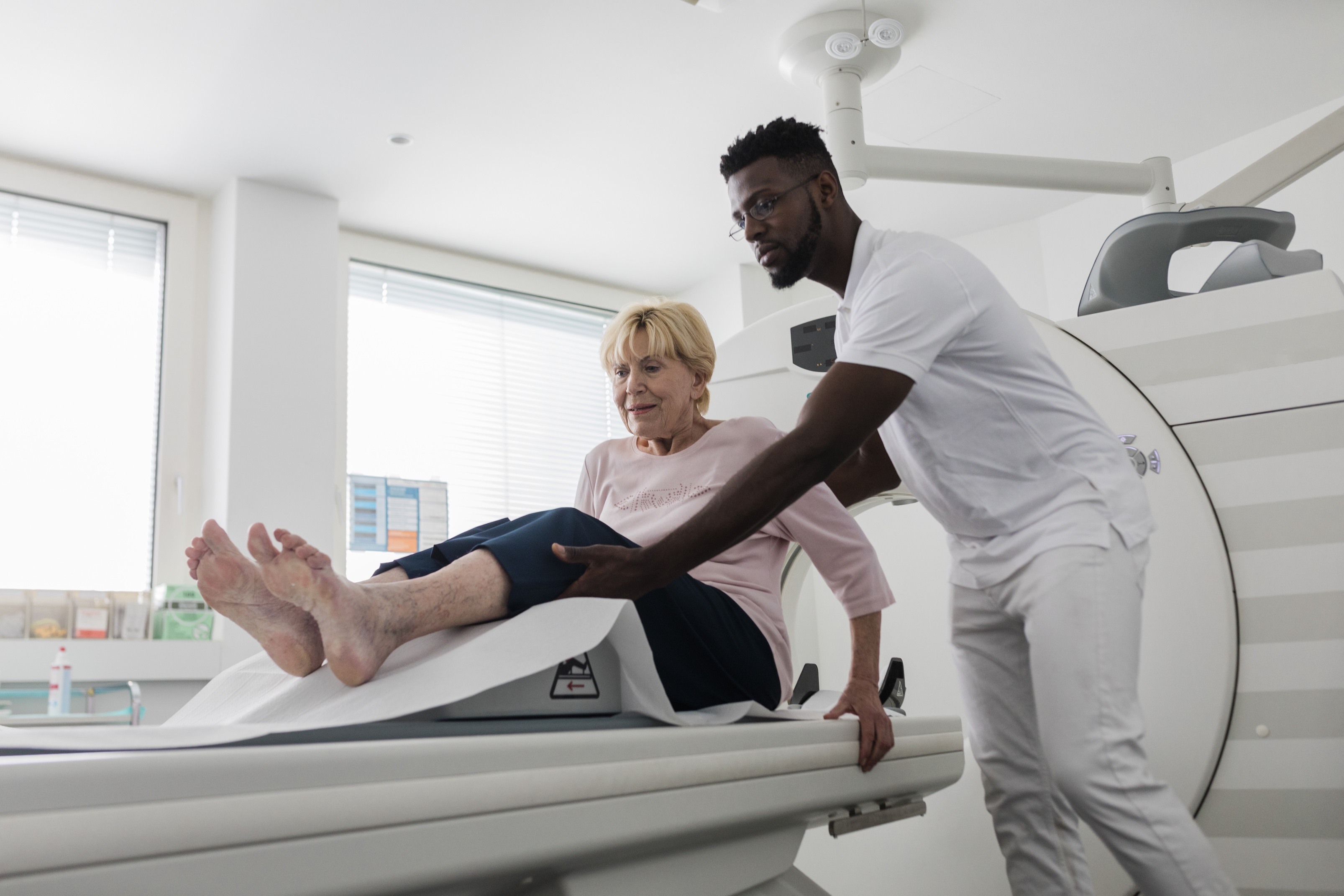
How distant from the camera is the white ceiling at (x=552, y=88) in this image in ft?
8.98

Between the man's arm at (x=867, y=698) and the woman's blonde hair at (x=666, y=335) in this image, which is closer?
the man's arm at (x=867, y=698)

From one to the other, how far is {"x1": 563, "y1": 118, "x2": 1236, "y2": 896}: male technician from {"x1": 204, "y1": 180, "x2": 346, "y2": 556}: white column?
7.47 ft

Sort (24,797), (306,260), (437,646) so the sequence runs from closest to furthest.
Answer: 1. (24,797)
2. (437,646)
3. (306,260)

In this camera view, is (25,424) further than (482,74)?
Yes

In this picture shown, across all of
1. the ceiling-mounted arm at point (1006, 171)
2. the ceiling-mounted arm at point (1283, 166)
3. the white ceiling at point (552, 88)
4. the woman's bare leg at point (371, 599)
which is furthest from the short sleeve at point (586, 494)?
the white ceiling at point (552, 88)

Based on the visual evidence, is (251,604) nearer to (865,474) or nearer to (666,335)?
(666,335)

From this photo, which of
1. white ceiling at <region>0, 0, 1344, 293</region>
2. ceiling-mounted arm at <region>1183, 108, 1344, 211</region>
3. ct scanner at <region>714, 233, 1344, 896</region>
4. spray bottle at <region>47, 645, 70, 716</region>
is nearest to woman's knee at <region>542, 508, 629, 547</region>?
ct scanner at <region>714, 233, 1344, 896</region>

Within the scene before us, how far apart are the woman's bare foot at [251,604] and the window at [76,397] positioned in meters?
2.54

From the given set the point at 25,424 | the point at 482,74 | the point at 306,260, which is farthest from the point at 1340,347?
the point at 25,424

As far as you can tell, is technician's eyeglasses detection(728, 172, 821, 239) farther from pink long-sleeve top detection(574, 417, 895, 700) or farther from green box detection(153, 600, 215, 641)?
green box detection(153, 600, 215, 641)

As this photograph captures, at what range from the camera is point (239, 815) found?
69 cm

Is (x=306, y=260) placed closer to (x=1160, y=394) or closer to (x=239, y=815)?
(x=1160, y=394)

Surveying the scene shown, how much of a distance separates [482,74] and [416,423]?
57.0 inches

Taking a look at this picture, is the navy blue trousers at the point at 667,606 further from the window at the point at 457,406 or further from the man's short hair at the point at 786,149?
the window at the point at 457,406
